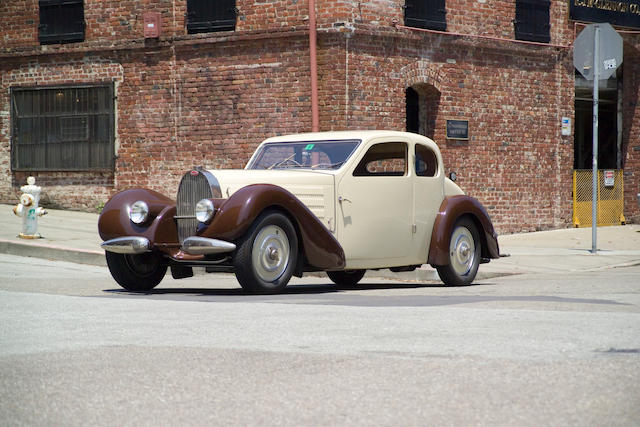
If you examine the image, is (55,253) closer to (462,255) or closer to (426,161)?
(426,161)

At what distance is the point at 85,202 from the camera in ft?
64.0

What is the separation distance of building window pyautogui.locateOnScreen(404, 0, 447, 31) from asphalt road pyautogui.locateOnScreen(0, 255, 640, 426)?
10977 mm

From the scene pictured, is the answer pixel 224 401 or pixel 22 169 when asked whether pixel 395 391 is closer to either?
pixel 224 401

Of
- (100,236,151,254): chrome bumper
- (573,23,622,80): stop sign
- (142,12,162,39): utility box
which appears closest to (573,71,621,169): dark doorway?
(573,23,622,80): stop sign

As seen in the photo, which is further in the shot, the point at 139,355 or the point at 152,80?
the point at 152,80

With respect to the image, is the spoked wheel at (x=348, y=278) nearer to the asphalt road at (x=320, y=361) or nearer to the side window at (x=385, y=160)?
the side window at (x=385, y=160)

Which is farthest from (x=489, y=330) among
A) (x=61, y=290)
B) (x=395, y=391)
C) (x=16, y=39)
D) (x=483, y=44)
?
(x=16, y=39)

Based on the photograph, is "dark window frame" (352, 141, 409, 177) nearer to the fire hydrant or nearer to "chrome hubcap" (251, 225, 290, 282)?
"chrome hubcap" (251, 225, 290, 282)

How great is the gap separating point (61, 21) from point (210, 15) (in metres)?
3.58

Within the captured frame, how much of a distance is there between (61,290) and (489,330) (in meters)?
4.99

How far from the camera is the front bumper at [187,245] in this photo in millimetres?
8359

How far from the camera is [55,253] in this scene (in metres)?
13.1

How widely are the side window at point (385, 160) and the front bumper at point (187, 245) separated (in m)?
2.07

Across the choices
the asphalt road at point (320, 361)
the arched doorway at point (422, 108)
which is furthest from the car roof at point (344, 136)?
the arched doorway at point (422, 108)
